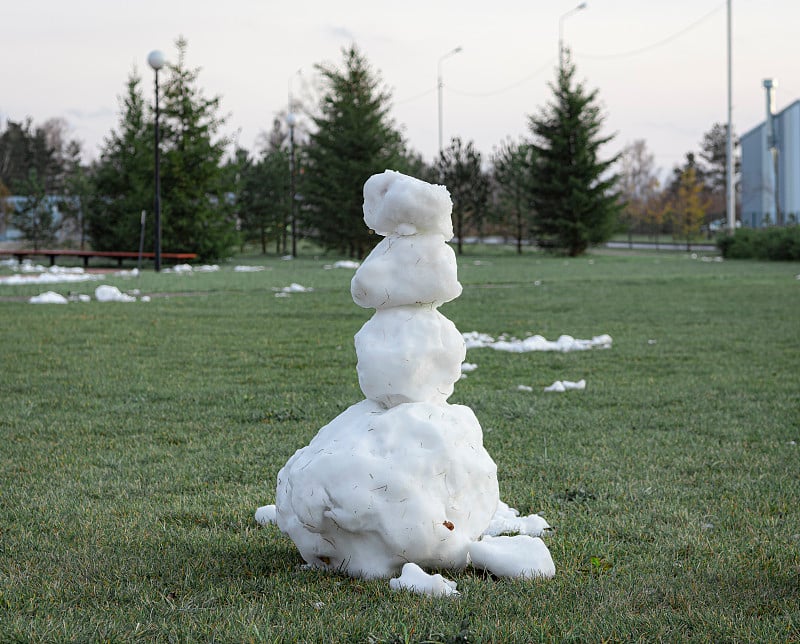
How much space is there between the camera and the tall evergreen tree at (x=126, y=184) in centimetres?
3522

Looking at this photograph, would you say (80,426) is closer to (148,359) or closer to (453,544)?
(148,359)

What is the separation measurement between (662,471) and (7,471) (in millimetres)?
3996

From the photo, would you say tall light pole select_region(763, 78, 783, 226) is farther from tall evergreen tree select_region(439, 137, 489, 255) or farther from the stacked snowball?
the stacked snowball

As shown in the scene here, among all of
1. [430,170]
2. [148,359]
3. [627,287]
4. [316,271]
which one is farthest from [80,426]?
[430,170]

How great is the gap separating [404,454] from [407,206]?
107cm

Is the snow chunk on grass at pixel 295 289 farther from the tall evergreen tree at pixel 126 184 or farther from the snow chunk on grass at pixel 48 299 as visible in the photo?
the tall evergreen tree at pixel 126 184

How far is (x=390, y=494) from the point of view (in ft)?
11.4

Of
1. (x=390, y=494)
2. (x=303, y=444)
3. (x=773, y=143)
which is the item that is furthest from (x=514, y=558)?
(x=773, y=143)

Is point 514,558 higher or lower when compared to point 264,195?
lower

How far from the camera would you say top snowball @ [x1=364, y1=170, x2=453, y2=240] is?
3.87 m

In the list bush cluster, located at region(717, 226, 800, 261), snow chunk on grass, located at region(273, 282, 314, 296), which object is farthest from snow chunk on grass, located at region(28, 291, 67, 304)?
bush cluster, located at region(717, 226, 800, 261)

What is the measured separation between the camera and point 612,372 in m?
9.27

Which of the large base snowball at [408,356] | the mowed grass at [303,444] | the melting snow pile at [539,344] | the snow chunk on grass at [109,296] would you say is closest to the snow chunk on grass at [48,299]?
the snow chunk on grass at [109,296]

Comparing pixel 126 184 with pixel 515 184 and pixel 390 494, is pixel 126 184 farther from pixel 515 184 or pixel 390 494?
pixel 390 494
